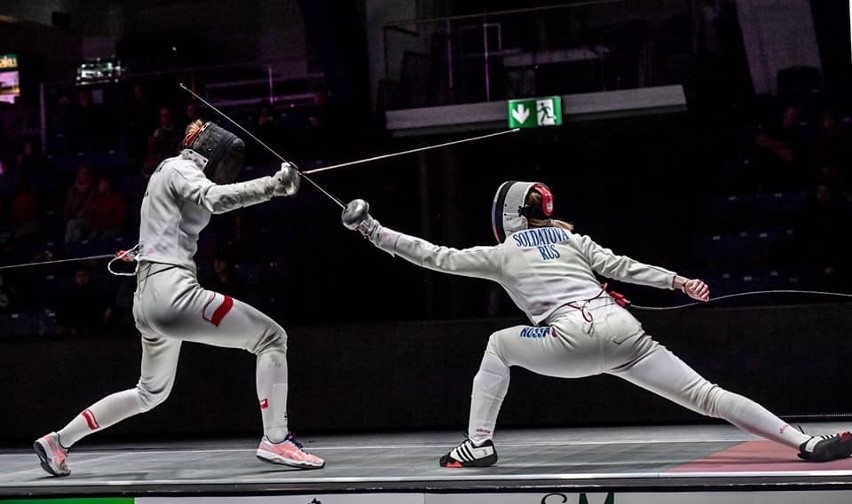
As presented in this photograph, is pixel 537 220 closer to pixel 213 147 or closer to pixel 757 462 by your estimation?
pixel 757 462

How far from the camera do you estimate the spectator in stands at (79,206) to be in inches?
283

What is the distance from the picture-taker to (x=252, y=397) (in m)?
6.39

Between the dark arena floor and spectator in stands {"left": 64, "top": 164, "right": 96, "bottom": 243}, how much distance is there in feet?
6.62

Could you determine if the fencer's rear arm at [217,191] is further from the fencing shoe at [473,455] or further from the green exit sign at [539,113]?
the green exit sign at [539,113]

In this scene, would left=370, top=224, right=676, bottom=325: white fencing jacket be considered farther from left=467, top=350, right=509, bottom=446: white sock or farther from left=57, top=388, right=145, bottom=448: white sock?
left=57, top=388, right=145, bottom=448: white sock

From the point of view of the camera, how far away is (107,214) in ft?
Answer: 23.5

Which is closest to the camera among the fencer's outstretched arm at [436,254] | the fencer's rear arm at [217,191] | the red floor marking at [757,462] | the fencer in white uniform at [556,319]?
the red floor marking at [757,462]

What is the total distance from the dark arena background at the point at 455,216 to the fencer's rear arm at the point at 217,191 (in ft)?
4.92

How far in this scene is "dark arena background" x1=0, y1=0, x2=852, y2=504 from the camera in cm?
588

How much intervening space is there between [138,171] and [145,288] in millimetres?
3373

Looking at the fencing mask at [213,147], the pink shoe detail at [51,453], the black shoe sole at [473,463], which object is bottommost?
the black shoe sole at [473,463]

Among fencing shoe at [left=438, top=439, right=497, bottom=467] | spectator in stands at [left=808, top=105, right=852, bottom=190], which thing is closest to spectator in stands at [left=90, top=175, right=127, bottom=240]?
fencing shoe at [left=438, top=439, right=497, bottom=467]

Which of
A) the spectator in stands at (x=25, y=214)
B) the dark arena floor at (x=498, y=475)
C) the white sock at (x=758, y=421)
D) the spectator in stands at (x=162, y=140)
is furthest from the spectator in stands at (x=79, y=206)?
the white sock at (x=758, y=421)

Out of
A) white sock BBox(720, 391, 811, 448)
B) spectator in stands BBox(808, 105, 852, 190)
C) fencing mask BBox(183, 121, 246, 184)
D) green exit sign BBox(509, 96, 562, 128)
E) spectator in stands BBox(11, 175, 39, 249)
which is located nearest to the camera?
white sock BBox(720, 391, 811, 448)
